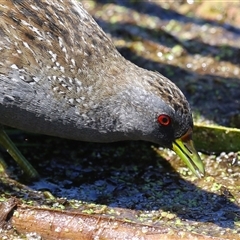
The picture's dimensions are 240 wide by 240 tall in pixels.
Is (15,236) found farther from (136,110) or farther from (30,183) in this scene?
(136,110)

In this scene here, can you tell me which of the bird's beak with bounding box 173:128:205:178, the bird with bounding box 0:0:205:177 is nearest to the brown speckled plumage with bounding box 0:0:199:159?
the bird with bounding box 0:0:205:177

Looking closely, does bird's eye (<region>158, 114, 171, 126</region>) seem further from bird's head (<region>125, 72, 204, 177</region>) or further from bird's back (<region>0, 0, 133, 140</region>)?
bird's back (<region>0, 0, 133, 140</region>)

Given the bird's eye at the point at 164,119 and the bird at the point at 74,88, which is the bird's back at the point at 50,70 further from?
→ the bird's eye at the point at 164,119

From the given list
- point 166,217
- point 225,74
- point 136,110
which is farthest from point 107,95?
point 225,74

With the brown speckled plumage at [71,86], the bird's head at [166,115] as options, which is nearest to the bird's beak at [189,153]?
the bird's head at [166,115]

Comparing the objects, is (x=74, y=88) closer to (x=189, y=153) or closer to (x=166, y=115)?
(x=166, y=115)

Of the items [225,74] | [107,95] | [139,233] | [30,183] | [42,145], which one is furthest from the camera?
[225,74]
